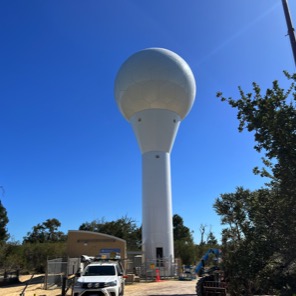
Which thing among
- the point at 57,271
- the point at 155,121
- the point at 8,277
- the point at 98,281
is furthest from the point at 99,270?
the point at 155,121

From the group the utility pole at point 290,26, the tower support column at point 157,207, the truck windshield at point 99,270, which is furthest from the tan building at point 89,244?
the utility pole at point 290,26

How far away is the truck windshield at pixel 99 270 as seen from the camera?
42.5 feet

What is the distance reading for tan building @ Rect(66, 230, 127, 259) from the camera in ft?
90.7

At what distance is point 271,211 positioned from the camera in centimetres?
1081

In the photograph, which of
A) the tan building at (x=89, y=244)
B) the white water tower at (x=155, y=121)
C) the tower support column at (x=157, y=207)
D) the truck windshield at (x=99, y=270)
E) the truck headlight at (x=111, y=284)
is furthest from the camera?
the white water tower at (x=155, y=121)

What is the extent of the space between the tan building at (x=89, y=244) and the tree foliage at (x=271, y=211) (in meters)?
16.8

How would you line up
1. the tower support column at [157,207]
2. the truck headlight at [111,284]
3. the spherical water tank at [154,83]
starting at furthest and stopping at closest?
the spherical water tank at [154,83] < the tower support column at [157,207] < the truck headlight at [111,284]

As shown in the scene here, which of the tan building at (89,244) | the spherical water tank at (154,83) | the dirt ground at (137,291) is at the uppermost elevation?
the spherical water tank at (154,83)

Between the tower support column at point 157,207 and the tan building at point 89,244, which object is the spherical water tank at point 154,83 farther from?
the tan building at point 89,244

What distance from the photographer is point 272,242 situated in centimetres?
1018

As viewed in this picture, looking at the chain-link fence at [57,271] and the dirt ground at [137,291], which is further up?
the chain-link fence at [57,271]

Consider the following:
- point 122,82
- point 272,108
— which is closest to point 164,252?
point 122,82

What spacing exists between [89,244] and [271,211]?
20.3 meters

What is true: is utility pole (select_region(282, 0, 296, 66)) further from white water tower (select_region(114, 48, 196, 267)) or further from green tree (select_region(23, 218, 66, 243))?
green tree (select_region(23, 218, 66, 243))
